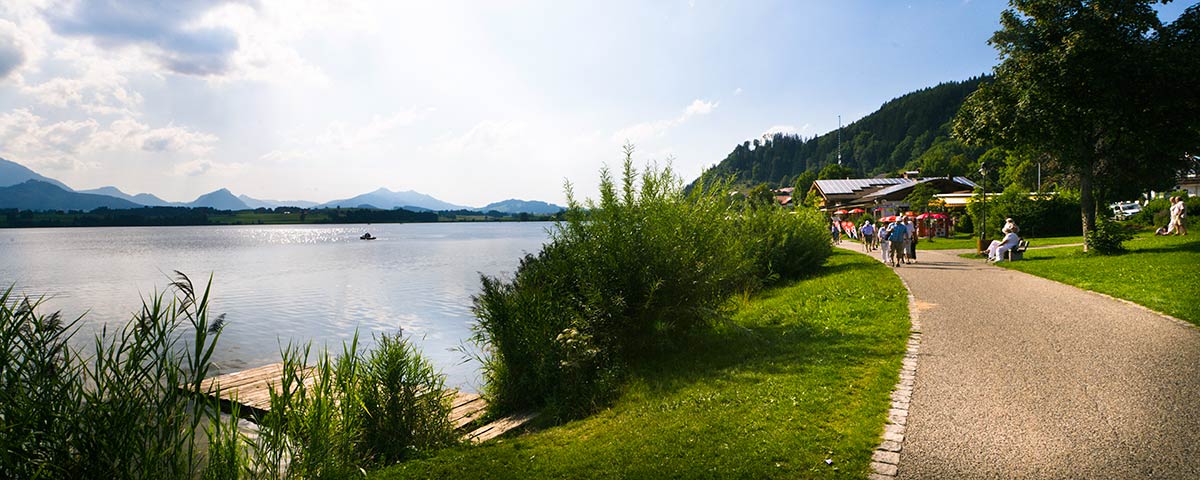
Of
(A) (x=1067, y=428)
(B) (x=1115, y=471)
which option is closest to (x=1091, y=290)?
(A) (x=1067, y=428)

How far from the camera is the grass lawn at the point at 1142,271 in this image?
11.2 metres

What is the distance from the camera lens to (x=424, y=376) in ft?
27.3

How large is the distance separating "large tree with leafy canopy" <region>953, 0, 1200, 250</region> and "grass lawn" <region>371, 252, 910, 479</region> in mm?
14394

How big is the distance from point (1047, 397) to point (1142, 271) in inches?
489

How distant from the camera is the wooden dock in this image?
8.32 m

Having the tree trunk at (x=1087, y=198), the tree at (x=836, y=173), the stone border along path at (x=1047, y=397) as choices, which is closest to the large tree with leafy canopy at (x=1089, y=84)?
the tree trunk at (x=1087, y=198)

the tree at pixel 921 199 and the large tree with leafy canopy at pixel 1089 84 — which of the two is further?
the tree at pixel 921 199

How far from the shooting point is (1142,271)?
14883mm

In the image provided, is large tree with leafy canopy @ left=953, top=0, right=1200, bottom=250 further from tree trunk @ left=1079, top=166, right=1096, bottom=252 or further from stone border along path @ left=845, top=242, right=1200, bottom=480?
stone border along path @ left=845, top=242, right=1200, bottom=480

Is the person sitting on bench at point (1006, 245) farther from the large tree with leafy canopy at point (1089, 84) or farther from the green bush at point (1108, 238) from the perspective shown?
the large tree with leafy canopy at point (1089, 84)

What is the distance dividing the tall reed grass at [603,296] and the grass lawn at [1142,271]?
26.1 feet

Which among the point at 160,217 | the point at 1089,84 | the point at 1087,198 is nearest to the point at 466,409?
the point at 1089,84

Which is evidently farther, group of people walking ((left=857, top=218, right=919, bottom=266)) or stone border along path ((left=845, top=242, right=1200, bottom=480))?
group of people walking ((left=857, top=218, right=919, bottom=266))

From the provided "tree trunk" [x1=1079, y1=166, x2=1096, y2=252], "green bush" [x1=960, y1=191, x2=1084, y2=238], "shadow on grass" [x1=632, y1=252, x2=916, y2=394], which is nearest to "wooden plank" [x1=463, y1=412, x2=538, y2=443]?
"shadow on grass" [x1=632, y1=252, x2=916, y2=394]
